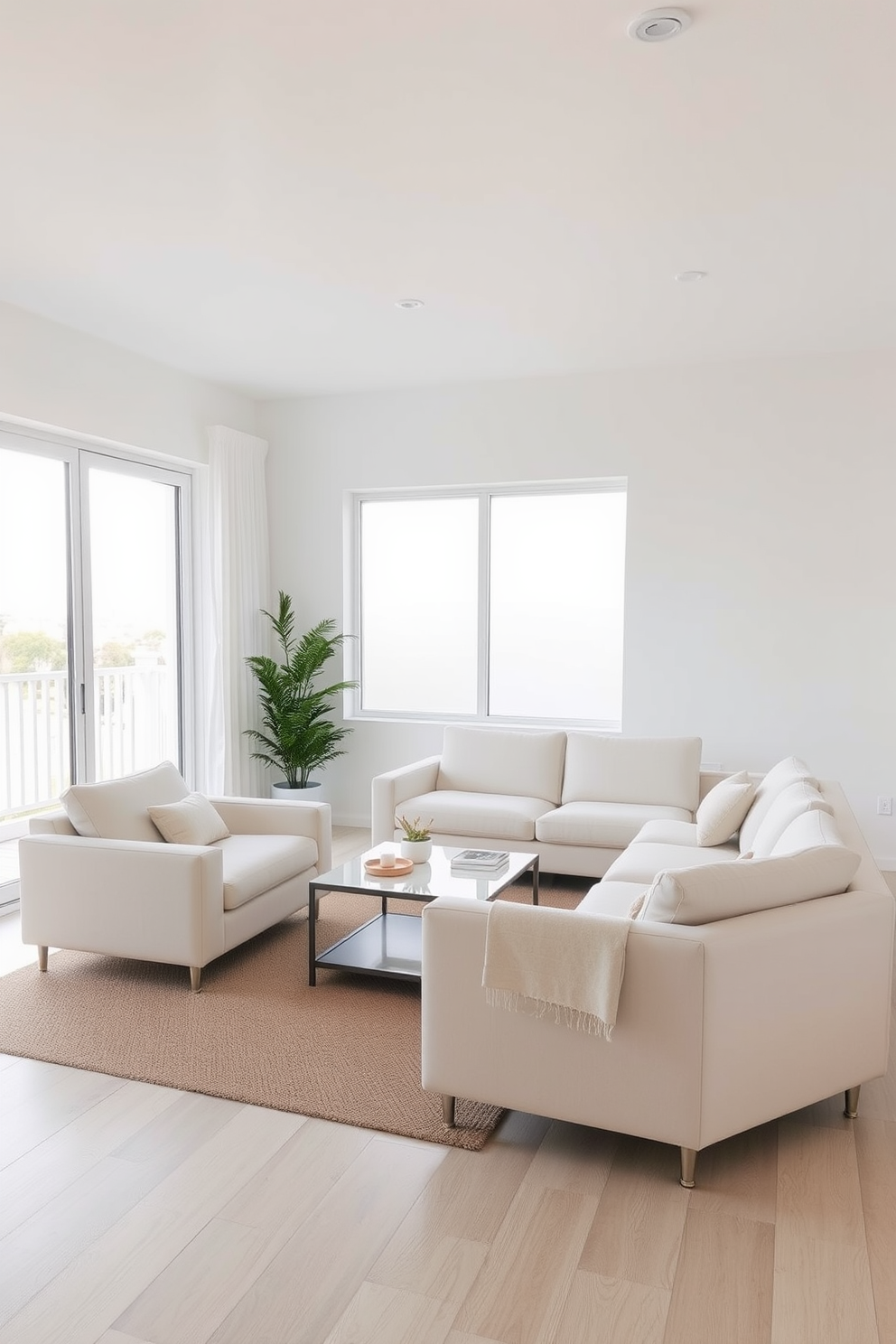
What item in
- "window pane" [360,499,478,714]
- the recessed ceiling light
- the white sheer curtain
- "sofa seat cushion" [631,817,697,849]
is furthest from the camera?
"window pane" [360,499,478,714]

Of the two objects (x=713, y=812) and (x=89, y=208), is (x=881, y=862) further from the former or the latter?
(x=89, y=208)

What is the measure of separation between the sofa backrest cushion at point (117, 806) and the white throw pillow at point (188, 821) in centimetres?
5

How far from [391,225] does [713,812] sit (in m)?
2.74

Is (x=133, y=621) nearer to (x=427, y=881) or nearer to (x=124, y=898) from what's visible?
(x=124, y=898)

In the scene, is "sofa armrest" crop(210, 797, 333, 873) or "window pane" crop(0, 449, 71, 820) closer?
"sofa armrest" crop(210, 797, 333, 873)

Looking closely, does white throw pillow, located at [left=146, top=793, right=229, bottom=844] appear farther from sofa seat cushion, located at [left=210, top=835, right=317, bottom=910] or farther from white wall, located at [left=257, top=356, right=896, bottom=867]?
white wall, located at [left=257, top=356, right=896, bottom=867]

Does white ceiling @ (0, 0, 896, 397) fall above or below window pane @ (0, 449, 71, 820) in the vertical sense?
above

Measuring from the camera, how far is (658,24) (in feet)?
7.52

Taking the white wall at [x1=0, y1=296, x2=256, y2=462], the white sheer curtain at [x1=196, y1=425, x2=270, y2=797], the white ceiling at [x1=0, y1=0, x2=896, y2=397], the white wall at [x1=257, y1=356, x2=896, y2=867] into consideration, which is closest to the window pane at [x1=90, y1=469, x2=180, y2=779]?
the white sheer curtain at [x1=196, y1=425, x2=270, y2=797]

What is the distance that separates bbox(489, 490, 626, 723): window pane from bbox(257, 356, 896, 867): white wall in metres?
0.17

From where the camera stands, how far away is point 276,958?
12.9 ft

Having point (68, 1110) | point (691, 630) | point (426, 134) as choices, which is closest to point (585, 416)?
point (691, 630)

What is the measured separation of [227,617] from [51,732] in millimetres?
1418

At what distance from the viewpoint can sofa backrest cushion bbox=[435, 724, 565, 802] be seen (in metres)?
5.32
